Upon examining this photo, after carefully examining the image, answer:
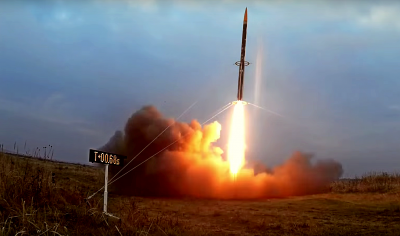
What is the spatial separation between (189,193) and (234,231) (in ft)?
35.0

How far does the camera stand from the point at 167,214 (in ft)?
45.5

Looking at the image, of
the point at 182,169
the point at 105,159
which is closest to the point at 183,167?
the point at 182,169

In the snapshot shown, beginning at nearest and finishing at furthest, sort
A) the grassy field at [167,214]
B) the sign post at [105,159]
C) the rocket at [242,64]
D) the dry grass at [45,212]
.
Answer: the dry grass at [45,212], the grassy field at [167,214], the sign post at [105,159], the rocket at [242,64]

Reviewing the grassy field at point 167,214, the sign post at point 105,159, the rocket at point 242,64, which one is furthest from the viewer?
the rocket at point 242,64

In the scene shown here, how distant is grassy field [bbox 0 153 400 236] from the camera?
6.83 meters

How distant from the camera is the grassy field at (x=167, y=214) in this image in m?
6.83

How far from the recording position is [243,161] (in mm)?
22828

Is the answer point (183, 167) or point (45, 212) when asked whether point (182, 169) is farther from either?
point (45, 212)

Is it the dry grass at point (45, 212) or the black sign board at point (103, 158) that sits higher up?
the black sign board at point (103, 158)

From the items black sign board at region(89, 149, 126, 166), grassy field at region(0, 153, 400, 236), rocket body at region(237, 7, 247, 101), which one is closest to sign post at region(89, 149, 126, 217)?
black sign board at region(89, 149, 126, 166)

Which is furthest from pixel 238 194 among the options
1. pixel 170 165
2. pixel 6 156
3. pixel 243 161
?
pixel 6 156

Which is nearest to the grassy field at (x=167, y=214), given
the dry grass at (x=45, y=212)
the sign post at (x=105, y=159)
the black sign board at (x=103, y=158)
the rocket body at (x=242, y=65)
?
the dry grass at (x=45, y=212)

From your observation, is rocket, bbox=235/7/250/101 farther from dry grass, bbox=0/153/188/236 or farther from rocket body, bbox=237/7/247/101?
dry grass, bbox=0/153/188/236

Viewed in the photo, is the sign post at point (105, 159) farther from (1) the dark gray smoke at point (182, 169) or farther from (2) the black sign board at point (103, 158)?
(1) the dark gray smoke at point (182, 169)
